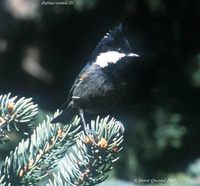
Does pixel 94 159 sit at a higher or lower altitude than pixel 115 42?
lower

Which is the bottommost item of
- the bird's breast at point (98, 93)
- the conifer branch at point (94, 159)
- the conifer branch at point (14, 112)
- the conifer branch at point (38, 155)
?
the conifer branch at point (94, 159)

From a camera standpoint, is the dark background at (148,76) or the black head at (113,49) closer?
the black head at (113,49)

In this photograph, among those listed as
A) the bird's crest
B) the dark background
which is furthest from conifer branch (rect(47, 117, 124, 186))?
the dark background

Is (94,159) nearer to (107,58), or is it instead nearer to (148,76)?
(107,58)

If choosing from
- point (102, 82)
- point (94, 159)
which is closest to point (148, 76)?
point (102, 82)

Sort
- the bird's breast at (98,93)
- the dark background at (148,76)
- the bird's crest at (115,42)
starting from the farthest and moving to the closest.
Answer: the dark background at (148,76)
the bird's breast at (98,93)
the bird's crest at (115,42)

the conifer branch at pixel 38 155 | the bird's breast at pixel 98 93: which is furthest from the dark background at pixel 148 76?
the conifer branch at pixel 38 155

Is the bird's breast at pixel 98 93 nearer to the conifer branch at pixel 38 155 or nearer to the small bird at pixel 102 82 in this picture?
the small bird at pixel 102 82

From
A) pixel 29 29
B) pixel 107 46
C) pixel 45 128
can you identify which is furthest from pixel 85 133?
pixel 29 29
